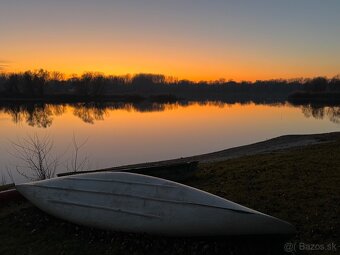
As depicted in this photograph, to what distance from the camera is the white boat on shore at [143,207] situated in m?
5.21

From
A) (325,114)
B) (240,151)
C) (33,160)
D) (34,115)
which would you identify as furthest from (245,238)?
(325,114)

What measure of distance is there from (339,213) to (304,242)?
44.6 inches

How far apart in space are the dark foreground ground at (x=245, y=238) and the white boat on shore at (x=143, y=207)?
0.54 ft

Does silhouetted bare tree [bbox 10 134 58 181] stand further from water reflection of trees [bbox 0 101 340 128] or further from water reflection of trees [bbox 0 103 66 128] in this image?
water reflection of trees [bbox 0 101 340 128]

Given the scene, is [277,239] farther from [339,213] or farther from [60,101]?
[60,101]

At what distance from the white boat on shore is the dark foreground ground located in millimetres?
165

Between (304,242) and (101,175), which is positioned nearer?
(304,242)

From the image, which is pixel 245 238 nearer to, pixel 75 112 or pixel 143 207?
pixel 143 207

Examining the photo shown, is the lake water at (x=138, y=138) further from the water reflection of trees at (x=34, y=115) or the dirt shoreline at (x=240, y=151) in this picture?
the dirt shoreline at (x=240, y=151)

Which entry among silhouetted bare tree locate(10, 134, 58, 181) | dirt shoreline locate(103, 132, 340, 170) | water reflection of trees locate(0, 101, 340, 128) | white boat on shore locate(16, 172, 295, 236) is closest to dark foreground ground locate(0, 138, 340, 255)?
white boat on shore locate(16, 172, 295, 236)

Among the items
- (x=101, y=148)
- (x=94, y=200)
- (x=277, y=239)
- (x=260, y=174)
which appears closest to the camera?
(x=277, y=239)

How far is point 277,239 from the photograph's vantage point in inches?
206

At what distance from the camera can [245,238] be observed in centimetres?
525

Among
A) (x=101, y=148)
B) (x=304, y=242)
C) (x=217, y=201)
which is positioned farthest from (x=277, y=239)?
(x=101, y=148)
